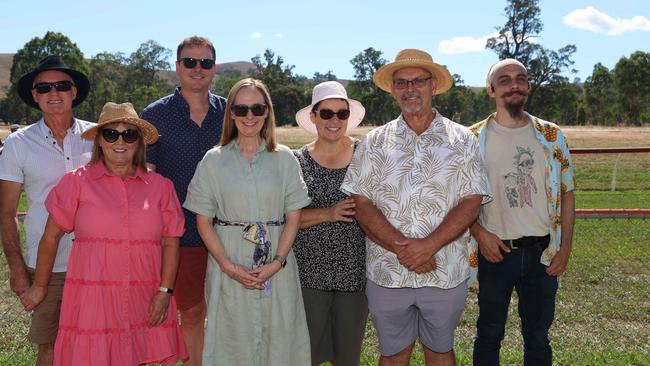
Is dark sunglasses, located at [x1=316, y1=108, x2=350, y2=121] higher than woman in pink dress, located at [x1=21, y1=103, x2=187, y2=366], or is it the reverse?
dark sunglasses, located at [x1=316, y1=108, x2=350, y2=121]

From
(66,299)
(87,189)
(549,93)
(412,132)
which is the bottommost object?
(66,299)

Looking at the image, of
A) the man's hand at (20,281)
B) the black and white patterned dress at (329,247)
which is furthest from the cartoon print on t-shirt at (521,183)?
the man's hand at (20,281)

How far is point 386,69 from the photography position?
12.8 feet

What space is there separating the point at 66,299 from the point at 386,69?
7.59ft

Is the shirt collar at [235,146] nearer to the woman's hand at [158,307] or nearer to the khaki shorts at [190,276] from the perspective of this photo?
the woman's hand at [158,307]

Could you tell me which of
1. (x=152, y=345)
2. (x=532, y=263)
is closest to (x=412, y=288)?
(x=532, y=263)

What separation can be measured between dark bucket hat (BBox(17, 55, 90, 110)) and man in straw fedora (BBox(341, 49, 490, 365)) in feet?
→ 6.48

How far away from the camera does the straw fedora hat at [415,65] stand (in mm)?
3768

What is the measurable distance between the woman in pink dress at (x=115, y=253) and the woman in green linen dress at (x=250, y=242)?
0.25m

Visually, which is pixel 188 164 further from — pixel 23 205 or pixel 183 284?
pixel 23 205

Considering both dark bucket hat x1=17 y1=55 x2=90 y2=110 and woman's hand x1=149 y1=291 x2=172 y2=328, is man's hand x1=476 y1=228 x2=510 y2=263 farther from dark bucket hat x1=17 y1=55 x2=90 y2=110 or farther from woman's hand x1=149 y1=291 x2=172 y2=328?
dark bucket hat x1=17 y1=55 x2=90 y2=110

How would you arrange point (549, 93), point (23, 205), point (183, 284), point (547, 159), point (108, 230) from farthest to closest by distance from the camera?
1. point (549, 93)
2. point (23, 205)
3. point (183, 284)
4. point (547, 159)
5. point (108, 230)

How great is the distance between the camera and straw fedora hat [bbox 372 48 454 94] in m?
Result: 3.77

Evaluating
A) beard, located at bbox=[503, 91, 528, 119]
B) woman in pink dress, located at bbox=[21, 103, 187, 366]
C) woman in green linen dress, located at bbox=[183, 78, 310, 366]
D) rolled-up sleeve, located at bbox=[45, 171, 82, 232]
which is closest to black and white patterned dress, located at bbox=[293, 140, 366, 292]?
woman in green linen dress, located at bbox=[183, 78, 310, 366]
